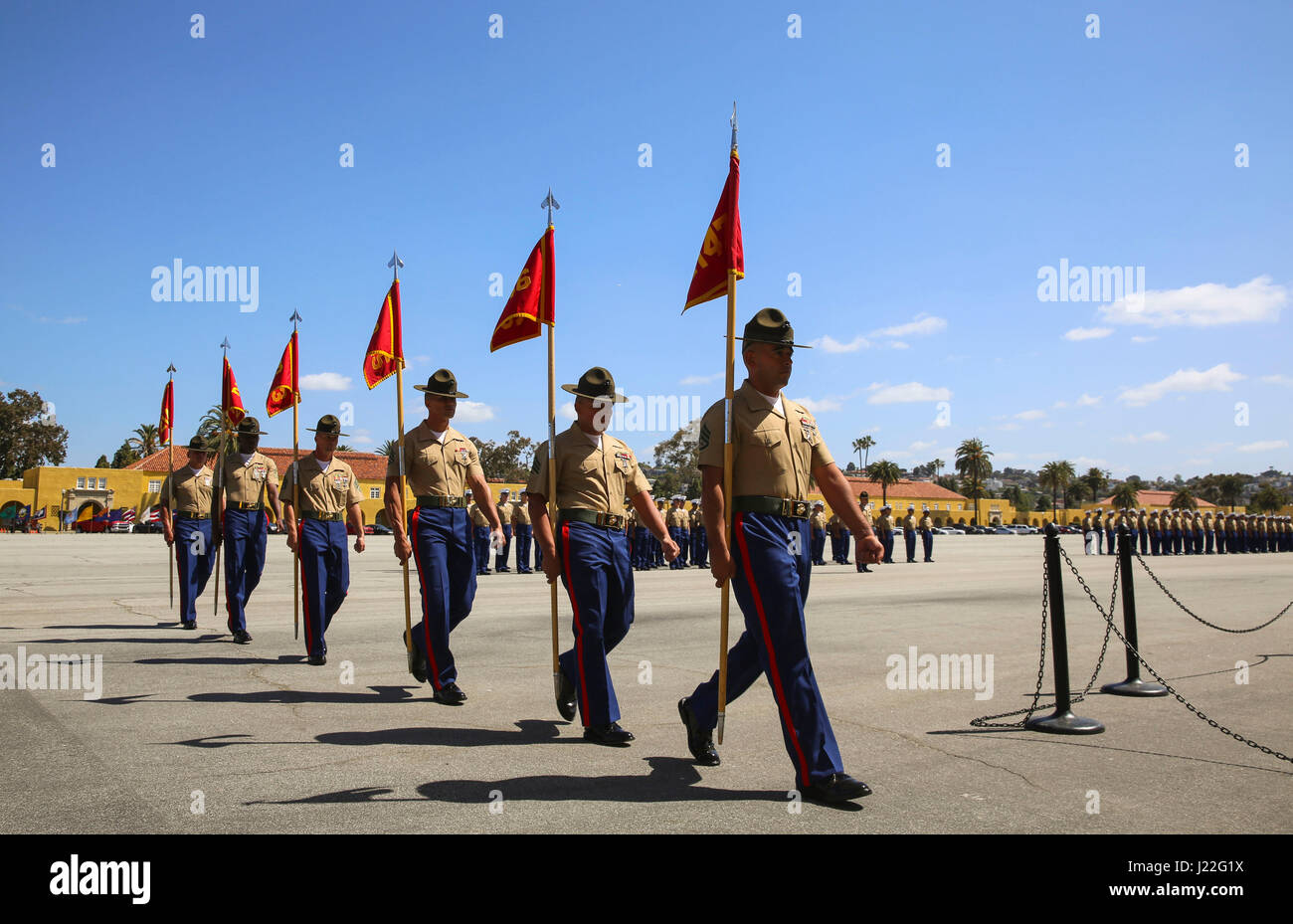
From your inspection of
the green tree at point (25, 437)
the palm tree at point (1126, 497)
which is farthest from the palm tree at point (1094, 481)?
the green tree at point (25, 437)

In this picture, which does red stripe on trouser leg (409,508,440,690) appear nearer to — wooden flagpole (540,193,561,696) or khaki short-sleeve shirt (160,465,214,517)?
wooden flagpole (540,193,561,696)

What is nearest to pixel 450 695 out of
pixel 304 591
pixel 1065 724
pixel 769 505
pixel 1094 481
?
pixel 304 591

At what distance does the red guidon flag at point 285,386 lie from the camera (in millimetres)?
10562

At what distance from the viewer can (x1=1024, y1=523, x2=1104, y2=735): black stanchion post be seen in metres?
5.93

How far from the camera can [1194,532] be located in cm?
4316

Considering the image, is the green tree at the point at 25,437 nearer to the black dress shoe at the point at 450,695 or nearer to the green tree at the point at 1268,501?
the black dress shoe at the point at 450,695

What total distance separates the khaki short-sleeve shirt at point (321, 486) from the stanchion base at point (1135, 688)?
676 cm

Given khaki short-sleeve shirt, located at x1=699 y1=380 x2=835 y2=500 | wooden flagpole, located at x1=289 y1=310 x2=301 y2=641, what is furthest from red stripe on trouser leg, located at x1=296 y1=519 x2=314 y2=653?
khaki short-sleeve shirt, located at x1=699 y1=380 x2=835 y2=500

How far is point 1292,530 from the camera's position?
49.5 metres

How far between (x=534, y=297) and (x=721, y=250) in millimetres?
1970

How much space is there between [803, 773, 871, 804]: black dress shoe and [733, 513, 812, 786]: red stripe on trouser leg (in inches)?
3.0
